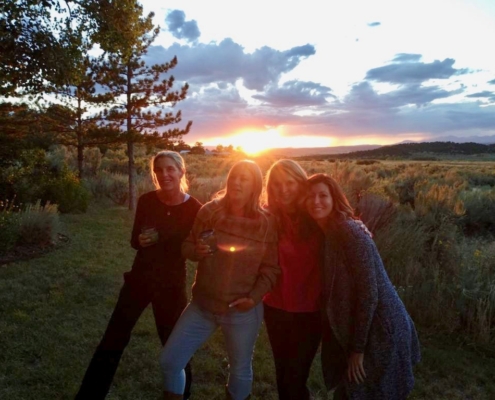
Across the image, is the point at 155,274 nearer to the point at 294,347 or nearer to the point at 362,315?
the point at 294,347

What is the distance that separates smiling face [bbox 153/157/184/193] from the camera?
10.4 feet

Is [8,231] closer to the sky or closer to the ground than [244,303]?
closer to the ground

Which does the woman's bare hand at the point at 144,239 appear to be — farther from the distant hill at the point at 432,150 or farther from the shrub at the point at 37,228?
the distant hill at the point at 432,150

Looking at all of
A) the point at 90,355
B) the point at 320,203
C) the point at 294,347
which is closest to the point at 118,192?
the point at 90,355

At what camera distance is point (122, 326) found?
3.15 metres

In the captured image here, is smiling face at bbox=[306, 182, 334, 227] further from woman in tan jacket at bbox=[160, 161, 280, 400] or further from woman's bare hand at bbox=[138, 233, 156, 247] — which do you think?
woman's bare hand at bbox=[138, 233, 156, 247]

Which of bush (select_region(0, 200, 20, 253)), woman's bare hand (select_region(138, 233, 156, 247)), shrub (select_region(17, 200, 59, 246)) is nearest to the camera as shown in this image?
woman's bare hand (select_region(138, 233, 156, 247))

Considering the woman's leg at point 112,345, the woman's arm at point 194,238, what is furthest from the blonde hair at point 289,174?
the woman's leg at point 112,345

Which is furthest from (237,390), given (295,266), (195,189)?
(195,189)

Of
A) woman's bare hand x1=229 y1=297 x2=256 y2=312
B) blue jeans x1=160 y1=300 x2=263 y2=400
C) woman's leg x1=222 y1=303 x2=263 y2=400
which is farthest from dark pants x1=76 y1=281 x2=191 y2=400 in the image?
woman's bare hand x1=229 y1=297 x2=256 y2=312

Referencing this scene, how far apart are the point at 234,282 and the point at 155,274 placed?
2.25ft

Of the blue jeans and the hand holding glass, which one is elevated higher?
the hand holding glass

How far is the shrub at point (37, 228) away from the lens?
361 inches

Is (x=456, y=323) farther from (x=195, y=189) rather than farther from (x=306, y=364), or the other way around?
(x=195, y=189)
